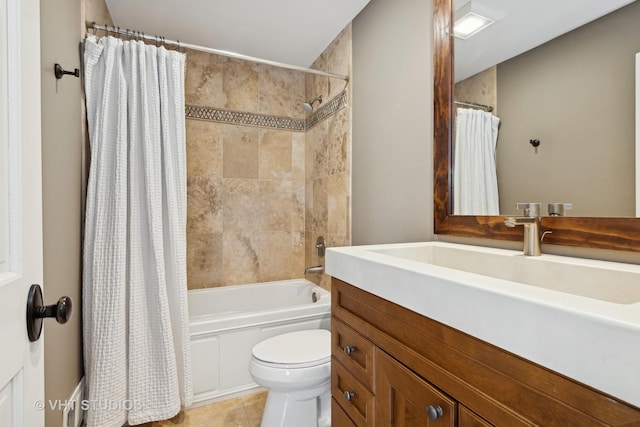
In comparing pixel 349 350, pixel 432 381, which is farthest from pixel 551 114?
pixel 349 350

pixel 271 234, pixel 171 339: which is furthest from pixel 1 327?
pixel 271 234

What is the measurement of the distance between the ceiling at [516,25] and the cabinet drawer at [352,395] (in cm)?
122

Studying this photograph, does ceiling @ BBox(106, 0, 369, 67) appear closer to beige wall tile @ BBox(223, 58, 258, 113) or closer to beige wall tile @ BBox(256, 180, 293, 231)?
beige wall tile @ BBox(223, 58, 258, 113)

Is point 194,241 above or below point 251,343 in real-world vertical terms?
above

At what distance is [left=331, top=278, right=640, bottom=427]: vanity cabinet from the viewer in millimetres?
452

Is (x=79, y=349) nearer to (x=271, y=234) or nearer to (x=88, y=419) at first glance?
(x=88, y=419)

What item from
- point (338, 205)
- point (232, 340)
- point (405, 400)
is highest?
point (338, 205)

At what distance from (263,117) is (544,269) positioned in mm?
2332

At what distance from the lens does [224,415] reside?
1.70m

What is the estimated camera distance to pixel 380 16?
1.71 metres

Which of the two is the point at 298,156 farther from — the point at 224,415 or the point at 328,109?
the point at 224,415

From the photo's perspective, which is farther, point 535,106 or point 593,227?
point 535,106

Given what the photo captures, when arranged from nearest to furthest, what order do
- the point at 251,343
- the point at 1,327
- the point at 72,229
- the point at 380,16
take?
the point at 1,327 < the point at 72,229 < the point at 380,16 < the point at 251,343

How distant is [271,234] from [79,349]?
1.51 meters
